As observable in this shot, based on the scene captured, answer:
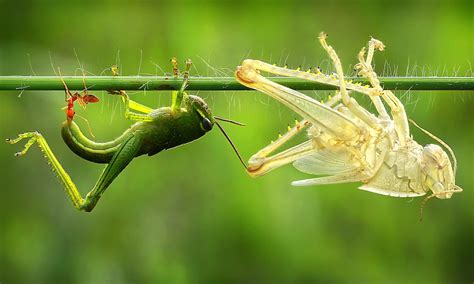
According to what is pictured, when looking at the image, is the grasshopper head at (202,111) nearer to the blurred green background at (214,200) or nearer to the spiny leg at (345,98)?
the spiny leg at (345,98)

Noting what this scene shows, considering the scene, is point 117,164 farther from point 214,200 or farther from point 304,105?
point 214,200

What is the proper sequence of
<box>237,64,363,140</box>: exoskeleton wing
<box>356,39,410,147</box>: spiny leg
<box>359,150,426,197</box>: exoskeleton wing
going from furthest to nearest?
<box>359,150,426,197</box>: exoskeleton wing < <box>356,39,410,147</box>: spiny leg < <box>237,64,363,140</box>: exoskeleton wing

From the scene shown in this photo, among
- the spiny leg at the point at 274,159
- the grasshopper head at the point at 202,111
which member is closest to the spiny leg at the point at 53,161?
the grasshopper head at the point at 202,111

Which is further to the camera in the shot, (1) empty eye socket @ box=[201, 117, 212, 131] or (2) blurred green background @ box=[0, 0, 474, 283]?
(2) blurred green background @ box=[0, 0, 474, 283]

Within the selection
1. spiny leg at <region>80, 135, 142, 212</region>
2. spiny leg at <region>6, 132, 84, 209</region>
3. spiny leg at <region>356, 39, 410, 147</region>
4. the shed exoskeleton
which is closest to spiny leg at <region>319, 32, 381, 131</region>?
the shed exoskeleton

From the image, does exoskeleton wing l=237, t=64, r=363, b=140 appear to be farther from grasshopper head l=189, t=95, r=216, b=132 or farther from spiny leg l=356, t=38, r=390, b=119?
grasshopper head l=189, t=95, r=216, b=132

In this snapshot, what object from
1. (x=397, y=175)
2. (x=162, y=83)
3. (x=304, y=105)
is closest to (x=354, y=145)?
(x=397, y=175)

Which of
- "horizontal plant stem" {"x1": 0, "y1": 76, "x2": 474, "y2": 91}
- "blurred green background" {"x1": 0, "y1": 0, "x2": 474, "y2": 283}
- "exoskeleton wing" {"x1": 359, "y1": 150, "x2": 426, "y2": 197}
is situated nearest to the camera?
"horizontal plant stem" {"x1": 0, "y1": 76, "x2": 474, "y2": 91}
